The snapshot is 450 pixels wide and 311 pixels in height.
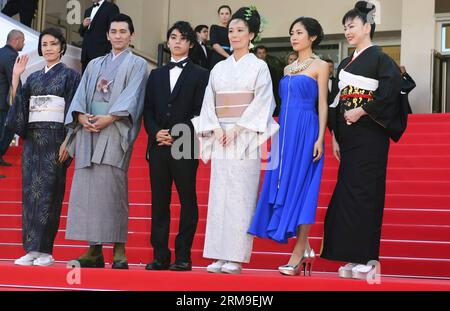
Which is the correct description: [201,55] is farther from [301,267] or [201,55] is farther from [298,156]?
[301,267]

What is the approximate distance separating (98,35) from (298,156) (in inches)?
210

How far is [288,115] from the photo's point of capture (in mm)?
5367

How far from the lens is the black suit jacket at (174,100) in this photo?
18.4ft

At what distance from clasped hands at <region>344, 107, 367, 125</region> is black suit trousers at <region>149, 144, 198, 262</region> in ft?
3.88

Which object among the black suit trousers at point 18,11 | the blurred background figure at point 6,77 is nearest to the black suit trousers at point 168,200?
the blurred background figure at point 6,77

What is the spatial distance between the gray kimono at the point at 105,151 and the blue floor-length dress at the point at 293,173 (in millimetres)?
1070

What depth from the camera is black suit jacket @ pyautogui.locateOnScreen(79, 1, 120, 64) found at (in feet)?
32.5

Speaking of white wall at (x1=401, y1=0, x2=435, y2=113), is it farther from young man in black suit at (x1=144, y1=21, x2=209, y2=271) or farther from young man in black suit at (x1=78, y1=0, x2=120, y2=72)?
young man in black suit at (x1=144, y1=21, x2=209, y2=271)

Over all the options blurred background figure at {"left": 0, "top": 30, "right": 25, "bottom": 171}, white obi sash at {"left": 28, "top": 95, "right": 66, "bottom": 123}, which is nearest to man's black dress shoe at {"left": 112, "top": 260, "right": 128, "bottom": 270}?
white obi sash at {"left": 28, "top": 95, "right": 66, "bottom": 123}

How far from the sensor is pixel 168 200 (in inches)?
219

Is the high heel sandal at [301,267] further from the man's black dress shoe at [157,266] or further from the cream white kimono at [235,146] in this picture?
the man's black dress shoe at [157,266]

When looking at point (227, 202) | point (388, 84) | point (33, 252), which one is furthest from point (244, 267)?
point (388, 84)

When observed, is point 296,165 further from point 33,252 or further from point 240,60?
point 33,252
